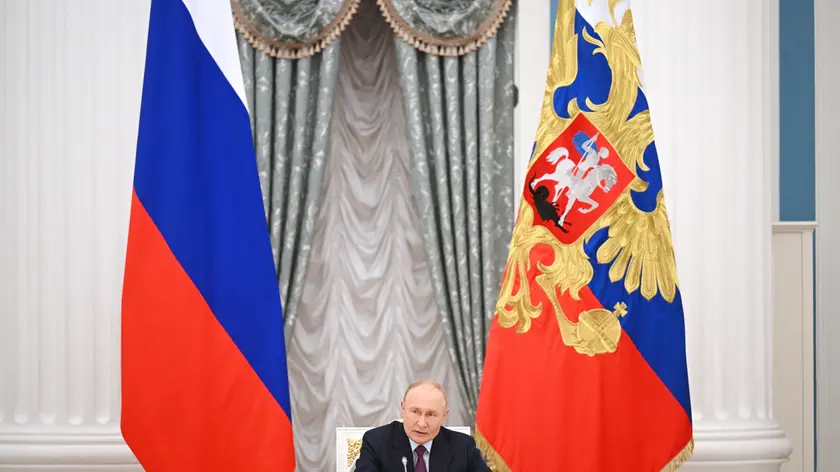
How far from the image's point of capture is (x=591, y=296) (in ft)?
11.3

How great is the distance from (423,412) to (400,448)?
159 mm

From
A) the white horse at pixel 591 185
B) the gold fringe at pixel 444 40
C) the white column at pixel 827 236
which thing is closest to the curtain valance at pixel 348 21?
the gold fringe at pixel 444 40

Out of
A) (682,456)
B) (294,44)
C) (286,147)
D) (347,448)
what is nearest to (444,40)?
(294,44)

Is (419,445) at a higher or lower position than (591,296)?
lower

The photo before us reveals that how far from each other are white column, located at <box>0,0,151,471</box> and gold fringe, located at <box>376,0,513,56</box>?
1228mm

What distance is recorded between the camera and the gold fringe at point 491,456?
11.3 ft

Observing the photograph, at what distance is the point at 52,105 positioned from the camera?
4.31m

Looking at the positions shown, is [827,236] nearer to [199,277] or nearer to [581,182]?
[581,182]

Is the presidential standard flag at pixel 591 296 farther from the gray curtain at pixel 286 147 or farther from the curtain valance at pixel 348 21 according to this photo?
the gray curtain at pixel 286 147

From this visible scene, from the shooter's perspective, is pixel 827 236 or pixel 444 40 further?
pixel 827 236

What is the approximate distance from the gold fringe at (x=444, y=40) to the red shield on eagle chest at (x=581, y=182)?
1.23m

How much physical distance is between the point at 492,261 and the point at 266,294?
181 cm

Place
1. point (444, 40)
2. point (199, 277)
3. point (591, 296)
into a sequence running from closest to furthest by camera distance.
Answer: point (199, 277)
point (591, 296)
point (444, 40)

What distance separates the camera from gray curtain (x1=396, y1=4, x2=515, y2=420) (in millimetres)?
4516
